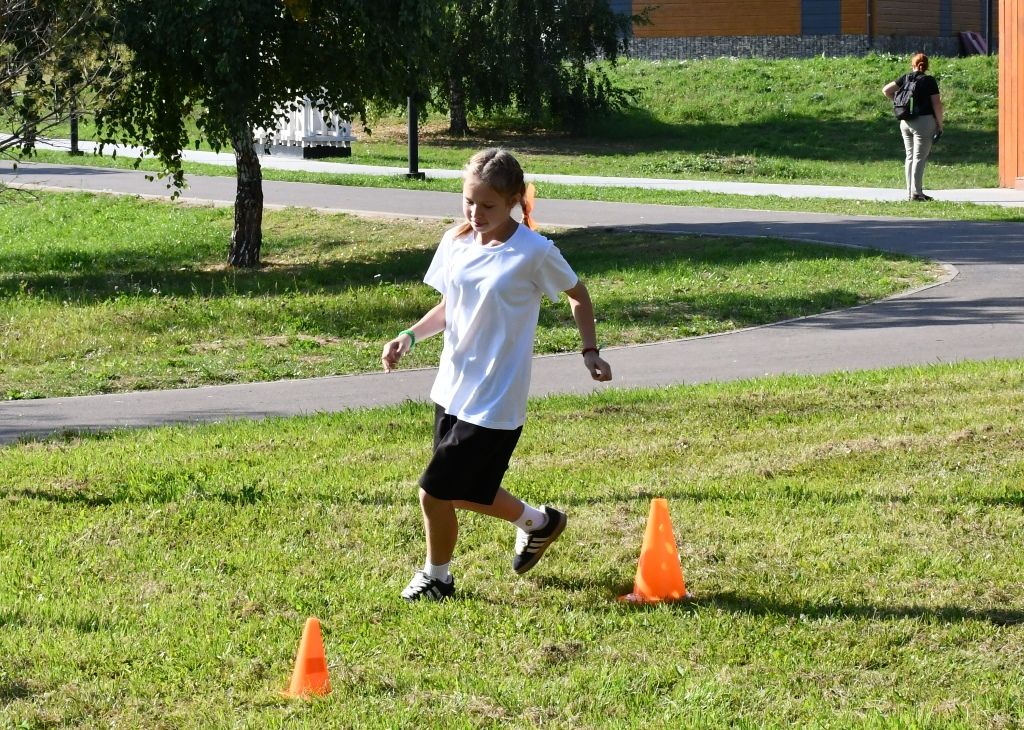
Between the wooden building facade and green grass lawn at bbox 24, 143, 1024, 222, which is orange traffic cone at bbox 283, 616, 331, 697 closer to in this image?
green grass lawn at bbox 24, 143, 1024, 222

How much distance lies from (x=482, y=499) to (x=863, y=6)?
4566 cm

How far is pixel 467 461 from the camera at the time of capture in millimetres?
5250

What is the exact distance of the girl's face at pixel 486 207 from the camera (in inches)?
204

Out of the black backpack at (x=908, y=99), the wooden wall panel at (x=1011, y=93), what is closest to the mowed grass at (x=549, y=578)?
the black backpack at (x=908, y=99)

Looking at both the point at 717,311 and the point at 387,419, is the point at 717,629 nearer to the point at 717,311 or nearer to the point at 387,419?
the point at 387,419

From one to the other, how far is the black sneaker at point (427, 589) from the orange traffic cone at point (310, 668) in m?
0.98

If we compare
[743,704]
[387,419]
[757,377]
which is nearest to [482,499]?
[743,704]

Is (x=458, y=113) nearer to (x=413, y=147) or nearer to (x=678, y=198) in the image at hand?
(x=413, y=147)

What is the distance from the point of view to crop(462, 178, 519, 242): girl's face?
204 inches

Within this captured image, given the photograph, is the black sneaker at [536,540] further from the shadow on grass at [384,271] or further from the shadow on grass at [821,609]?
the shadow on grass at [384,271]

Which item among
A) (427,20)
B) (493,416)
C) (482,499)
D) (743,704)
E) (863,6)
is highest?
(863,6)

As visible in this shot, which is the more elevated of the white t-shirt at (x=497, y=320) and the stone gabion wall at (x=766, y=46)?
the stone gabion wall at (x=766, y=46)

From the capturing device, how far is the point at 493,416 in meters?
5.19

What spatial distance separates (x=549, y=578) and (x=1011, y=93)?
2082cm
